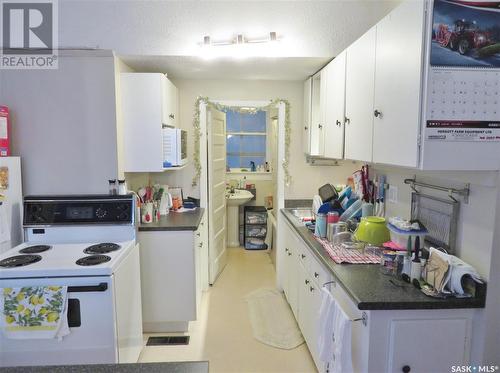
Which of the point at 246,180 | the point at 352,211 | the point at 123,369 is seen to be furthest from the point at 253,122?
the point at 123,369

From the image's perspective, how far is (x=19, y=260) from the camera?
6.77 feet

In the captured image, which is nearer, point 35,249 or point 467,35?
point 467,35

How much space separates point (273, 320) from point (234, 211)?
231 cm

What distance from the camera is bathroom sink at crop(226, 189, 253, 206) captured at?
492 centimetres

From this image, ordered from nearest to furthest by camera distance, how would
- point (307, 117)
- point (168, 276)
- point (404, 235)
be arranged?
point (404, 235), point (168, 276), point (307, 117)

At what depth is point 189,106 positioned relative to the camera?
12.1ft

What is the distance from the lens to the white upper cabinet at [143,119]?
9.41 ft

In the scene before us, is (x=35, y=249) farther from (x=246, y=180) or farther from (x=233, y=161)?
(x=233, y=161)

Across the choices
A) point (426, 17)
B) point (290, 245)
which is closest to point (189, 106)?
point (290, 245)

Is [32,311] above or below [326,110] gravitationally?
below

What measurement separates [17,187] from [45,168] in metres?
0.24

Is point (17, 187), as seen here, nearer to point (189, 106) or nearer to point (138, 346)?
point (138, 346)

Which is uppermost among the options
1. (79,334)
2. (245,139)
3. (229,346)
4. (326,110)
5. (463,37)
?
(463,37)

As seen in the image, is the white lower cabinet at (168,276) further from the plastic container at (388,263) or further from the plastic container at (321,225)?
the plastic container at (388,263)
